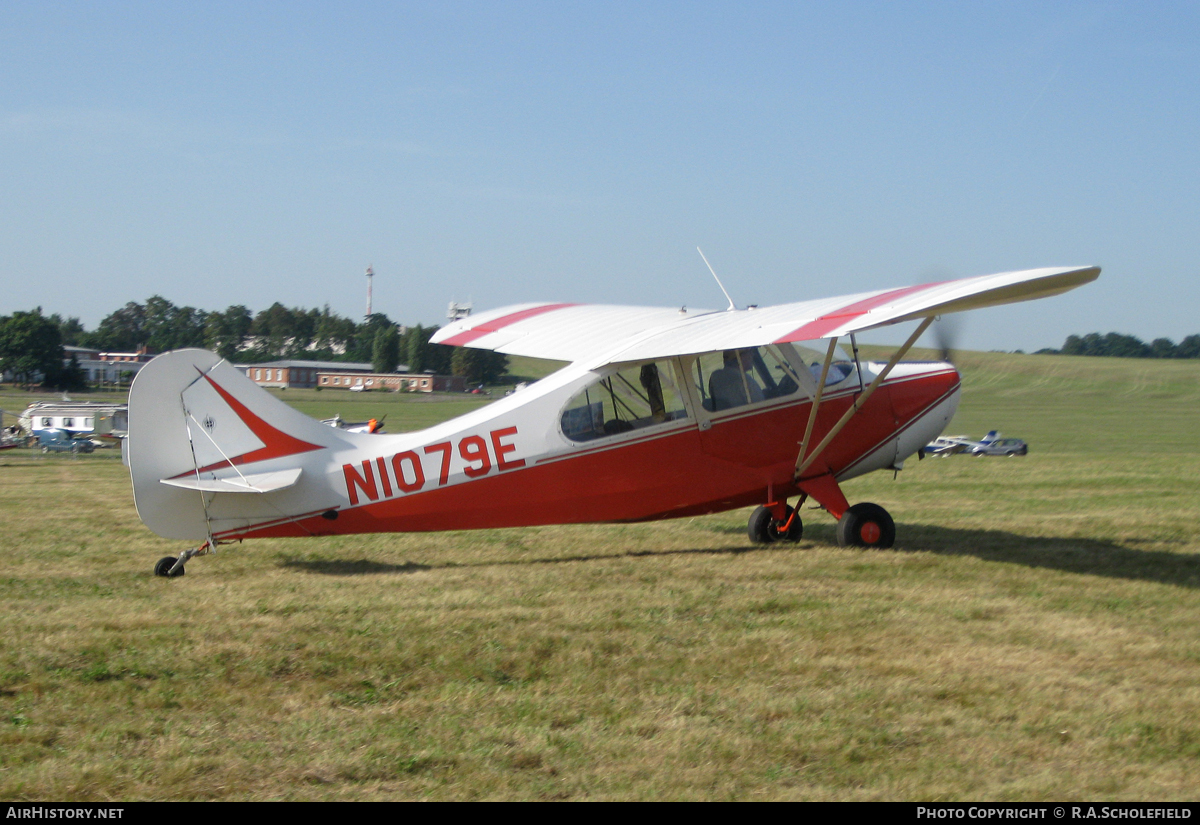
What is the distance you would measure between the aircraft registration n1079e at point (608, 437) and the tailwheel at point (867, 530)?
2 centimetres

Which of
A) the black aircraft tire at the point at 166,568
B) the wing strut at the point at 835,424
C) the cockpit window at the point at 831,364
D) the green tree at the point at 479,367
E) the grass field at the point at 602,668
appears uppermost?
the green tree at the point at 479,367

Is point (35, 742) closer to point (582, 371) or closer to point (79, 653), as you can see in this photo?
point (79, 653)

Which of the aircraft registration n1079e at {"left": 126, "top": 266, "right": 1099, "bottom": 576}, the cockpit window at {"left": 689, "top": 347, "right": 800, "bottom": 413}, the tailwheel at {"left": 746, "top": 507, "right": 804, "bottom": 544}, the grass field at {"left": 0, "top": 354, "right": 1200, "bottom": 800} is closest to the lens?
the grass field at {"left": 0, "top": 354, "right": 1200, "bottom": 800}

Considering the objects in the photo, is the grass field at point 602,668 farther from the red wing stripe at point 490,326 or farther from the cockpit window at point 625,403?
the red wing stripe at point 490,326

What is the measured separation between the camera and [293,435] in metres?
7.90

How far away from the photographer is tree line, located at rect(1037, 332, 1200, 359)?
102938 millimetres

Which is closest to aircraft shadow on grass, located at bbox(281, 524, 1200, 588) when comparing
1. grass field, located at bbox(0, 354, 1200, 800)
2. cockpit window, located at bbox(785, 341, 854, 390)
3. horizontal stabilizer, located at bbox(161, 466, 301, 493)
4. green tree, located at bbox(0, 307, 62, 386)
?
grass field, located at bbox(0, 354, 1200, 800)

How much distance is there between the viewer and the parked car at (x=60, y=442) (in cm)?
3281

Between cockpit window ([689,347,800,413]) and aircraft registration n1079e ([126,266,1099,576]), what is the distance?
13mm

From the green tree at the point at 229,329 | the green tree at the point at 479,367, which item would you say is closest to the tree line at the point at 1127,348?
the green tree at the point at 479,367

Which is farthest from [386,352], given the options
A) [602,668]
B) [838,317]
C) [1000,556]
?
[602,668]

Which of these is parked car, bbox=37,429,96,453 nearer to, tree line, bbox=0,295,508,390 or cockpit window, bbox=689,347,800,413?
cockpit window, bbox=689,347,800,413

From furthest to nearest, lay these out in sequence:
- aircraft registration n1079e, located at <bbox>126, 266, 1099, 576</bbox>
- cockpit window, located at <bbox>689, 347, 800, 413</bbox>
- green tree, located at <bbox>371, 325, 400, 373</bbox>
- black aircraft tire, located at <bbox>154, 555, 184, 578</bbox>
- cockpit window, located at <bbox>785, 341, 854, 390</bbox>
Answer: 1. green tree, located at <bbox>371, 325, 400, 373</bbox>
2. cockpit window, located at <bbox>785, 341, 854, 390</bbox>
3. cockpit window, located at <bbox>689, 347, 800, 413</bbox>
4. black aircraft tire, located at <bbox>154, 555, 184, 578</bbox>
5. aircraft registration n1079e, located at <bbox>126, 266, 1099, 576</bbox>

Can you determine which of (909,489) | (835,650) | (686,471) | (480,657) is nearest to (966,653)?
(835,650)
